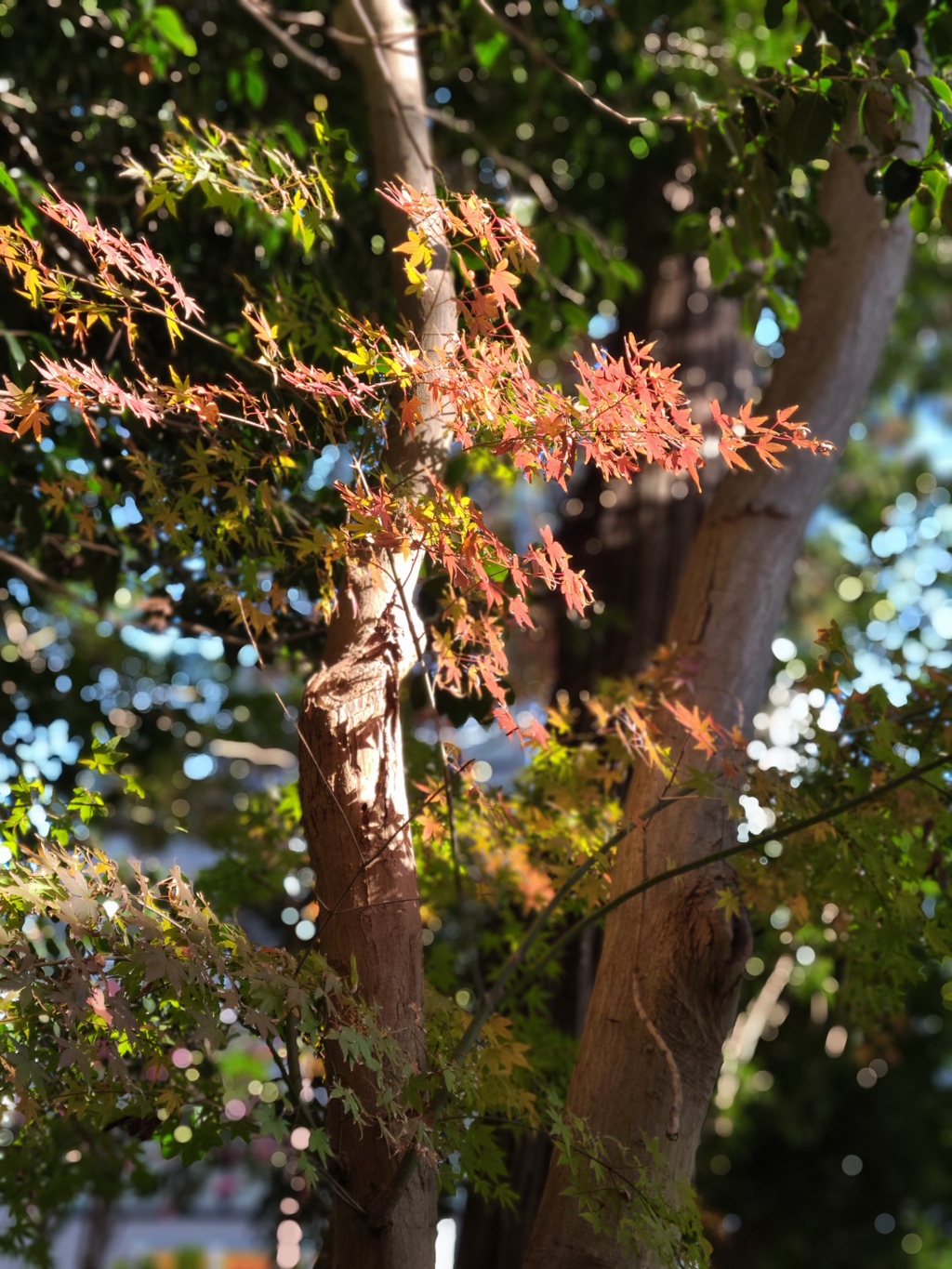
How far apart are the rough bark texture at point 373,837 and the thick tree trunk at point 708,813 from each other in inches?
12.3

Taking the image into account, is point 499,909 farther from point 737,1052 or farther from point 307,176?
point 737,1052

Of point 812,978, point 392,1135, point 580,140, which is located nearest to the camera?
point 392,1135

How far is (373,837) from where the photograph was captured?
170cm

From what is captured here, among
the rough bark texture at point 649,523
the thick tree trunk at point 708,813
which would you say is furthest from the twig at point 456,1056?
the rough bark texture at point 649,523

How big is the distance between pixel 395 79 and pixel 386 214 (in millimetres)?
379

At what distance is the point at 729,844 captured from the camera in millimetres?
2078

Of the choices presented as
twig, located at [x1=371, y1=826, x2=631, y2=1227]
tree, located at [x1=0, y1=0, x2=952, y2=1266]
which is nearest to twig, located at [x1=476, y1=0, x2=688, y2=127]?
tree, located at [x1=0, y1=0, x2=952, y2=1266]

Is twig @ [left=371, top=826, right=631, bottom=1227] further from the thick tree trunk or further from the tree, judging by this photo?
the thick tree trunk

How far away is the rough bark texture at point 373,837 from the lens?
1.56m

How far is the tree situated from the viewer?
1487 mm

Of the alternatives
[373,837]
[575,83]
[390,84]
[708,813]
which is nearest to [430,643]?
[373,837]

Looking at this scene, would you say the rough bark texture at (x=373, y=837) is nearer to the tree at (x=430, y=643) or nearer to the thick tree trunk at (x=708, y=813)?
the tree at (x=430, y=643)

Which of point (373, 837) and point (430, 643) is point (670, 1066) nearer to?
point (373, 837)

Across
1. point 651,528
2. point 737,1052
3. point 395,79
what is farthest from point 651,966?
point 737,1052
